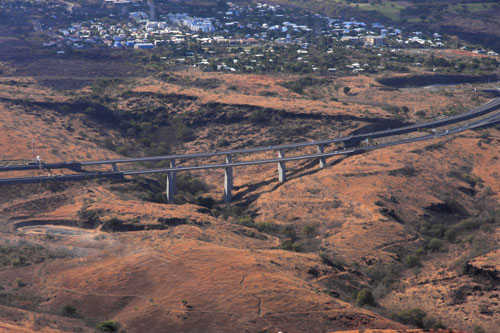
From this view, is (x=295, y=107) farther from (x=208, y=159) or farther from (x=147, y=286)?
(x=147, y=286)

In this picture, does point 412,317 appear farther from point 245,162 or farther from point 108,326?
point 245,162

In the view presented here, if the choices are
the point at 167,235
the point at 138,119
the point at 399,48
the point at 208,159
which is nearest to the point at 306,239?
the point at 167,235

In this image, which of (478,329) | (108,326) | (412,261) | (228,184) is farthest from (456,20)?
(108,326)

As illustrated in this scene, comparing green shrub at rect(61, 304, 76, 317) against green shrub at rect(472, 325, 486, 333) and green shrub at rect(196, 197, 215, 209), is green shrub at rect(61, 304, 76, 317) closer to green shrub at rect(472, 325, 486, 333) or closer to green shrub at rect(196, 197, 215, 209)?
green shrub at rect(472, 325, 486, 333)

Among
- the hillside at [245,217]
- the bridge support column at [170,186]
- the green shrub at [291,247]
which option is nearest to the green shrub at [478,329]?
the hillside at [245,217]

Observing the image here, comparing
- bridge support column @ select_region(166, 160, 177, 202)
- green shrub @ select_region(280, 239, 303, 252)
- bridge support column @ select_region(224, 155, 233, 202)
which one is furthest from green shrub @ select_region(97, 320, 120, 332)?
bridge support column @ select_region(224, 155, 233, 202)

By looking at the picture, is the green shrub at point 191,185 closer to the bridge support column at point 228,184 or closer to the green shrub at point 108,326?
the bridge support column at point 228,184
